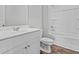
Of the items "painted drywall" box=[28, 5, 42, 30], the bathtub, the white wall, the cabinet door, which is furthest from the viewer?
the white wall

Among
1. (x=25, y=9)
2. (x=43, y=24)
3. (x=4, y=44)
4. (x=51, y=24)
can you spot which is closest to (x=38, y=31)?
(x=43, y=24)

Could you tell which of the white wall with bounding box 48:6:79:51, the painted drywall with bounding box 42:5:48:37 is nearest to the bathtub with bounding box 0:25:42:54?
the painted drywall with bounding box 42:5:48:37

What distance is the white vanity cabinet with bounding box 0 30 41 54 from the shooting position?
3.52ft

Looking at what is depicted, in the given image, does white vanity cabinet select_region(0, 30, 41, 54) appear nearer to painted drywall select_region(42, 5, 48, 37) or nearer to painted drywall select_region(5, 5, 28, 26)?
painted drywall select_region(42, 5, 48, 37)

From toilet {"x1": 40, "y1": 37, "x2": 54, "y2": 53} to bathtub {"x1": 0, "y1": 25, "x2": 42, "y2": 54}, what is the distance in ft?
0.41

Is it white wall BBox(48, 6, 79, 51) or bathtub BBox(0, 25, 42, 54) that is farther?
white wall BBox(48, 6, 79, 51)

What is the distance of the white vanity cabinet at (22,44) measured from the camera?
1.07 metres

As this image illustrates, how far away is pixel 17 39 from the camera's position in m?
1.27

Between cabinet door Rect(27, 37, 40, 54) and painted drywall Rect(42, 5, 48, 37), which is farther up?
painted drywall Rect(42, 5, 48, 37)

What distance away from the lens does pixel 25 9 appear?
1.93m

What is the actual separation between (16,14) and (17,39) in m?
0.72

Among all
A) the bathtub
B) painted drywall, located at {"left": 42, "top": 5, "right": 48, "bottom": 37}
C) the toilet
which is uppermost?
painted drywall, located at {"left": 42, "top": 5, "right": 48, "bottom": 37}

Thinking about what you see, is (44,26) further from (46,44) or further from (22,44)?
(22,44)
